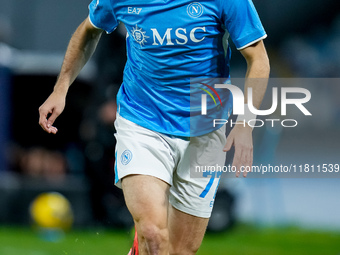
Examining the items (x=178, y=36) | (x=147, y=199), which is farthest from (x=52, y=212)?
(x=178, y=36)

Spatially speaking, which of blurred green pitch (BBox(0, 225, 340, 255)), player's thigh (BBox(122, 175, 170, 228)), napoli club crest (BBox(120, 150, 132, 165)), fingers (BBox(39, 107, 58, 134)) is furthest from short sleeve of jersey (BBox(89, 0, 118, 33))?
blurred green pitch (BBox(0, 225, 340, 255))

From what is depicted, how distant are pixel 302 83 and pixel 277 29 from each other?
1037mm

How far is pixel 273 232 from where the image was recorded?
9898mm

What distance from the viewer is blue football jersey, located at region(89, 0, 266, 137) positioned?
4.25 meters

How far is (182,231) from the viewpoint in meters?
4.82

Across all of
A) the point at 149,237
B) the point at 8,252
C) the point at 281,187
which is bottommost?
the point at 281,187

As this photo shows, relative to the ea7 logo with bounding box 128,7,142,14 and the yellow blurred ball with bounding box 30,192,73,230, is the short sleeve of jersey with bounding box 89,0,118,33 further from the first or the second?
the yellow blurred ball with bounding box 30,192,73,230

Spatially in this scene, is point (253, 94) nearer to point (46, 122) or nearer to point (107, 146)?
point (46, 122)

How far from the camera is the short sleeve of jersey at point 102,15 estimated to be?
4.55m

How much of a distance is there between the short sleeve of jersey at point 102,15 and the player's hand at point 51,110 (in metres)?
0.54

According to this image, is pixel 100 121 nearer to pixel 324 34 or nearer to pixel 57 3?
pixel 57 3

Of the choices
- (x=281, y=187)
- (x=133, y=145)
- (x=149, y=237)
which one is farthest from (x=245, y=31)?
(x=281, y=187)

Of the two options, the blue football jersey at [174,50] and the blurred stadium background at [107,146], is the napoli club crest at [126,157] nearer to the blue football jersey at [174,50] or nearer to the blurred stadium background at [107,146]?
the blue football jersey at [174,50]

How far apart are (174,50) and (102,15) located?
589 millimetres
